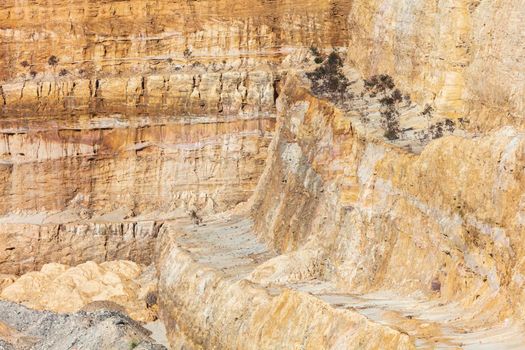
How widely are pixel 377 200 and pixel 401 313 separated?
6.02m

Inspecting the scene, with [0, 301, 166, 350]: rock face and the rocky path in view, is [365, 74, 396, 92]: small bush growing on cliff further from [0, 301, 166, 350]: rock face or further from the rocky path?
[0, 301, 166, 350]: rock face

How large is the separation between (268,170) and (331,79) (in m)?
3.91

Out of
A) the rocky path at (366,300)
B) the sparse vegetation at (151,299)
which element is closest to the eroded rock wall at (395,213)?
the rocky path at (366,300)

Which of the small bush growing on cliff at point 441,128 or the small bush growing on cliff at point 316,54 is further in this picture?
the small bush growing on cliff at point 316,54

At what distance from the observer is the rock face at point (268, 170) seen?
31672 millimetres

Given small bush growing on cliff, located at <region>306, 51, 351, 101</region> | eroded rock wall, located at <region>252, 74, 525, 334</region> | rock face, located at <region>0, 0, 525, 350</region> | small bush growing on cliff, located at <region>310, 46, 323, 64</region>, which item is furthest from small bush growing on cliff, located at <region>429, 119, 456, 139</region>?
small bush growing on cliff, located at <region>310, 46, 323, 64</region>

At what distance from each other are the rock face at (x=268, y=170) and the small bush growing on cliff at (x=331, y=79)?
0.44 ft

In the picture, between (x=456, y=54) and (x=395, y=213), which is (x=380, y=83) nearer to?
(x=456, y=54)

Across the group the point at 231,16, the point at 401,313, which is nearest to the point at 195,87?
the point at 231,16

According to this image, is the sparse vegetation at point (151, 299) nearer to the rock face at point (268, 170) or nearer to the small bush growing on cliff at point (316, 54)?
the rock face at point (268, 170)

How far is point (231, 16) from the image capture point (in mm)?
51000

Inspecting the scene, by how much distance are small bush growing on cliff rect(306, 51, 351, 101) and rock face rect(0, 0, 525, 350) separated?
5.3 inches

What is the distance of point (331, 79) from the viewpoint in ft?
151

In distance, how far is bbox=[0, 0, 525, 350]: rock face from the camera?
31672 millimetres
